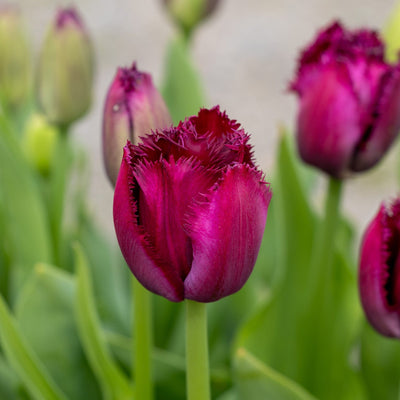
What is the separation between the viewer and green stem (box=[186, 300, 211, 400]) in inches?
10.7

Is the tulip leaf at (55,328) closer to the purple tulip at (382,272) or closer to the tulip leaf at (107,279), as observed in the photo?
the tulip leaf at (107,279)

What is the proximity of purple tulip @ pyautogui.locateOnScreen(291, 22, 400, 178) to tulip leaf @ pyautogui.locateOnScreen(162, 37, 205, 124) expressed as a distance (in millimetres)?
218

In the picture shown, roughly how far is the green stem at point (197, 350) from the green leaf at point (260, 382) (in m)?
0.09

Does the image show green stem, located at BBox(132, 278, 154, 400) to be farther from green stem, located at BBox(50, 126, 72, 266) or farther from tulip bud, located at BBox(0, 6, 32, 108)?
tulip bud, located at BBox(0, 6, 32, 108)

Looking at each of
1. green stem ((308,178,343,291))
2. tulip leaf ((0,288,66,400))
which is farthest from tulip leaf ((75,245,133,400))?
green stem ((308,178,343,291))

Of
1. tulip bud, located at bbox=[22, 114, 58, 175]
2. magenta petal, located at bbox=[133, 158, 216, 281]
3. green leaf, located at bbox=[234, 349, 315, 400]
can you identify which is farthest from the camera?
tulip bud, located at bbox=[22, 114, 58, 175]

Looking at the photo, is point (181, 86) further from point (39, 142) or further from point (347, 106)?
point (347, 106)

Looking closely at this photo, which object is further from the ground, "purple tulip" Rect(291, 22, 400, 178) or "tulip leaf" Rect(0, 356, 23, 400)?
"purple tulip" Rect(291, 22, 400, 178)

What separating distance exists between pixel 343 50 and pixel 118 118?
0.15 metres

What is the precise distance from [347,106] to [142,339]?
0.16m

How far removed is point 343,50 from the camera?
40cm

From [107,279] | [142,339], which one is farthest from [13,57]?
[142,339]

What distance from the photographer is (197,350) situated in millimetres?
280

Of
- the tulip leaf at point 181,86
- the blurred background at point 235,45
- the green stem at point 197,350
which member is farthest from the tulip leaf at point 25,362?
the blurred background at point 235,45
